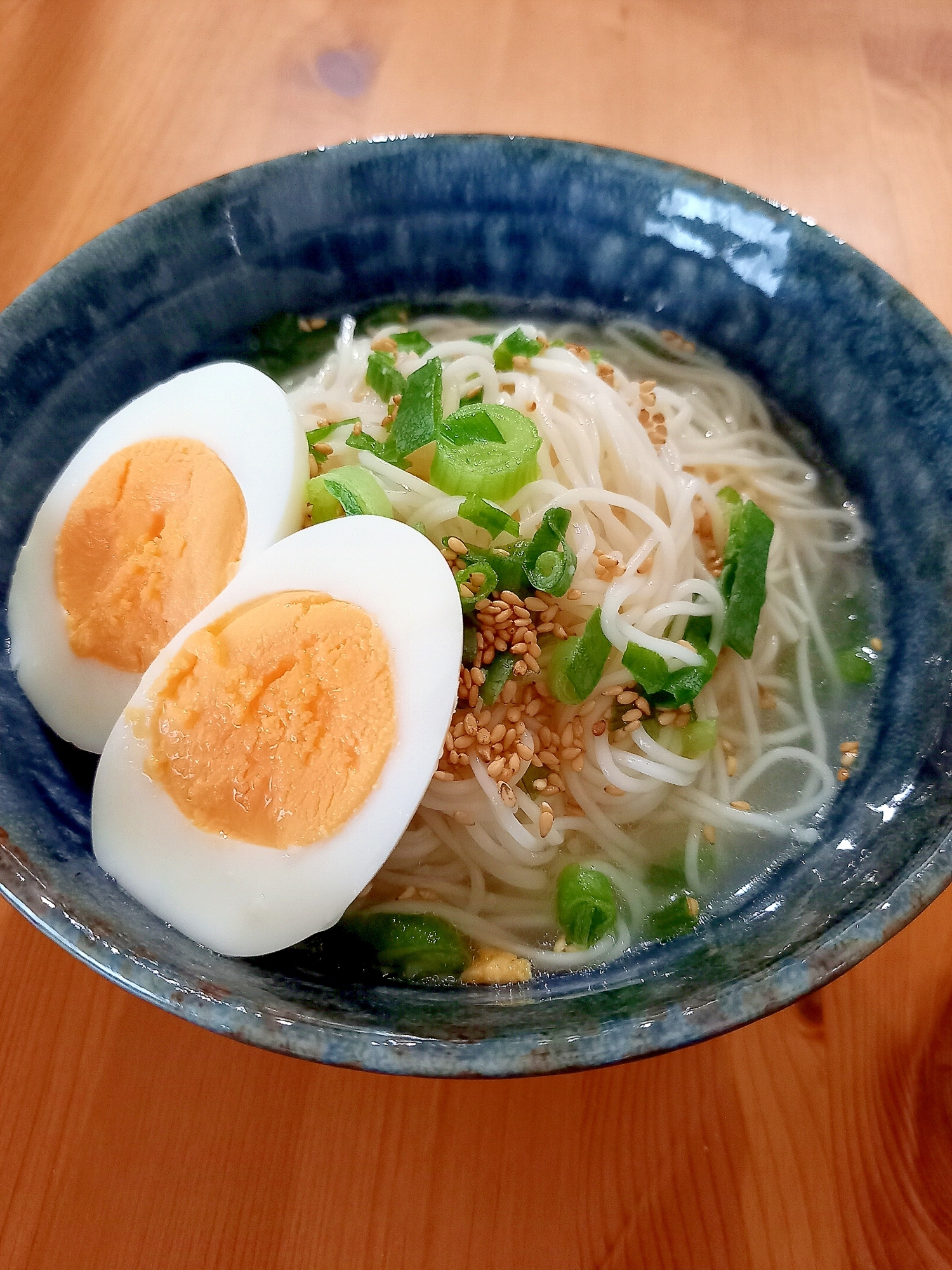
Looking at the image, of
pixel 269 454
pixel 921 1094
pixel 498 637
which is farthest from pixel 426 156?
pixel 921 1094

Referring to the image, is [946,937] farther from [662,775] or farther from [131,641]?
[131,641]

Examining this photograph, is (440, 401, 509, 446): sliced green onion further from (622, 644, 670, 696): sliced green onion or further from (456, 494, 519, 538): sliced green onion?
(622, 644, 670, 696): sliced green onion

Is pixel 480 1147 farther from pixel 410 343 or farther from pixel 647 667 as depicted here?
pixel 410 343

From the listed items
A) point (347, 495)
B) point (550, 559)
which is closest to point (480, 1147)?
point (550, 559)

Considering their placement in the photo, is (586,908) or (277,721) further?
(586,908)

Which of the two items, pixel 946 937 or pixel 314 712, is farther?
pixel 946 937
